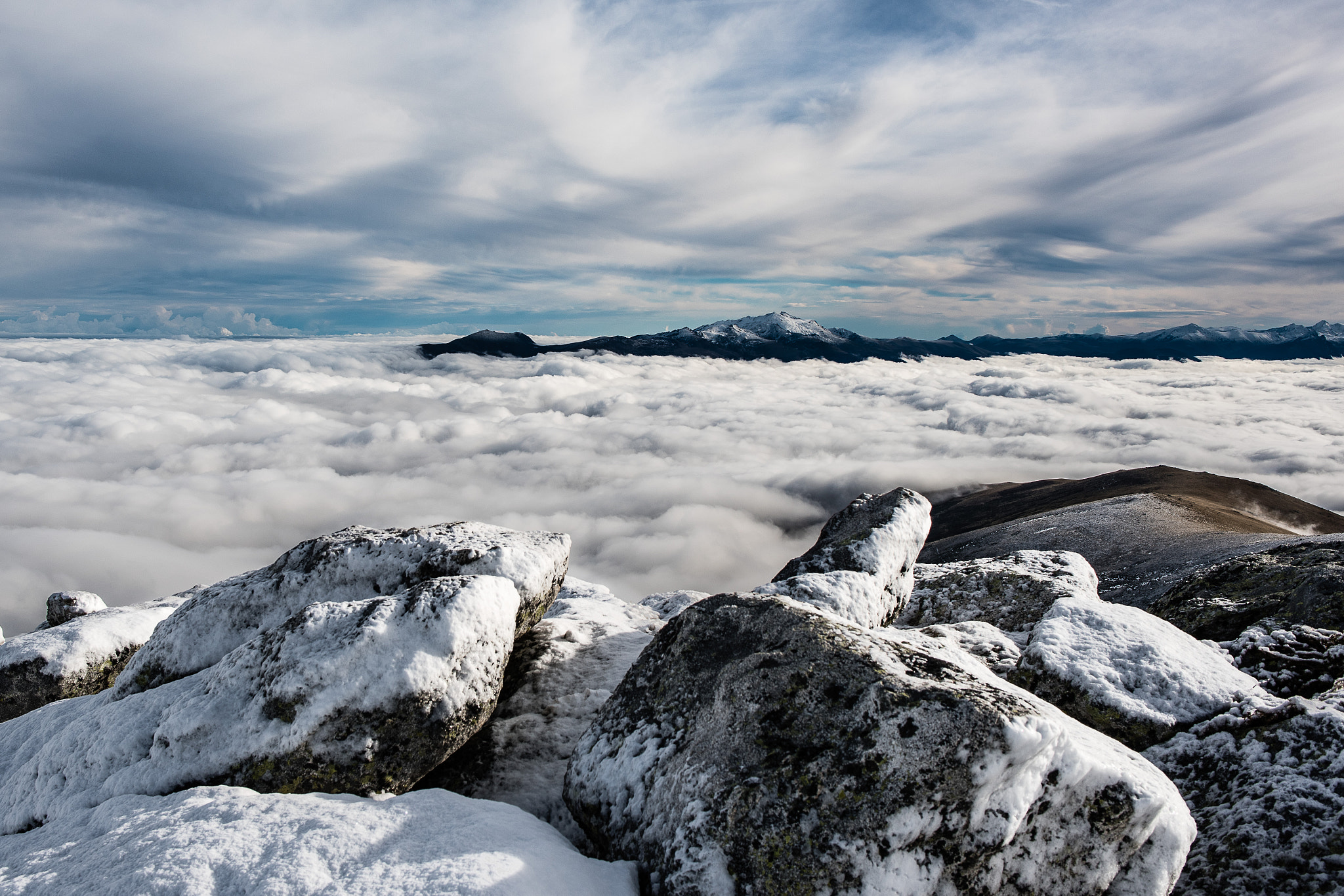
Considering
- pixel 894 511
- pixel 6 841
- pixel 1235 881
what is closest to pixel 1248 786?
pixel 1235 881

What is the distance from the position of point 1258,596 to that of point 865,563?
48.6ft

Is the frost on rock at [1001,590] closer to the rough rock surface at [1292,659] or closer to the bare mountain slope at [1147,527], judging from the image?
the rough rock surface at [1292,659]

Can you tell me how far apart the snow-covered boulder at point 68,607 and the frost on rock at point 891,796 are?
122ft

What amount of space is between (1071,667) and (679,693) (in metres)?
8.03

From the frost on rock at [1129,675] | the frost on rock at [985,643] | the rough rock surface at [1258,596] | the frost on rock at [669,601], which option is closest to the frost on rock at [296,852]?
the frost on rock at [1129,675]

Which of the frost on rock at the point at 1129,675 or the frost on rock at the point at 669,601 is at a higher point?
the frost on rock at the point at 1129,675

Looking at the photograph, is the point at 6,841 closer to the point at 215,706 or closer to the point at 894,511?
the point at 215,706

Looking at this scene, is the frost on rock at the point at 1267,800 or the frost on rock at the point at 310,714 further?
the frost on rock at the point at 310,714

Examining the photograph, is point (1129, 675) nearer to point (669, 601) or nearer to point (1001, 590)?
point (1001, 590)

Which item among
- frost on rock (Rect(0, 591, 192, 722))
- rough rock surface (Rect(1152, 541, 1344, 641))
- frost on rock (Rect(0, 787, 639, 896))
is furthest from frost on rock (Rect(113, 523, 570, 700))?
rough rock surface (Rect(1152, 541, 1344, 641))

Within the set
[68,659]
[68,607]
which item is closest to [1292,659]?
[68,659]

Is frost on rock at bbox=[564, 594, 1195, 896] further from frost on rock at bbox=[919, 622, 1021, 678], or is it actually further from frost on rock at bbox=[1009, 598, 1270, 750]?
frost on rock at bbox=[919, 622, 1021, 678]

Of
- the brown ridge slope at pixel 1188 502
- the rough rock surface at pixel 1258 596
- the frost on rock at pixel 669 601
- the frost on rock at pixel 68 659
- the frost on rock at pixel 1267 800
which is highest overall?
the frost on rock at pixel 1267 800

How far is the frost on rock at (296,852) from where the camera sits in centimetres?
658
